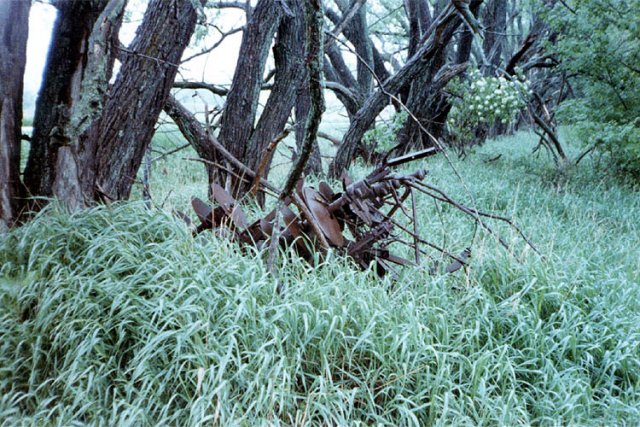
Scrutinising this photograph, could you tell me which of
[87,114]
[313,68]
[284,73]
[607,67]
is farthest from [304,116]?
[313,68]

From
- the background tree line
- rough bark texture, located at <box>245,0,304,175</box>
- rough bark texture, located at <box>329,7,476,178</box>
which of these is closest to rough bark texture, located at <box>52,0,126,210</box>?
the background tree line

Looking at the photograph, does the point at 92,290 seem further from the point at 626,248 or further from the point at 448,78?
the point at 448,78

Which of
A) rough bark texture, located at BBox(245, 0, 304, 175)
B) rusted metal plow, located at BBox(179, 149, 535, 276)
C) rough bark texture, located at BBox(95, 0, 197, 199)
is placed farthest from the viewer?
rough bark texture, located at BBox(245, 0, 304, 175)

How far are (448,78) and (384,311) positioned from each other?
7.84 m

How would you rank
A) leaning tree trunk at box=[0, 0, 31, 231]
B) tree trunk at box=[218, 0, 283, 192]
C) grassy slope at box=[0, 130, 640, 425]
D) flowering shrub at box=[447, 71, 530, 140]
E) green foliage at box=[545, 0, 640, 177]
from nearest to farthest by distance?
1. grassy slope at box=[0, 130, 640, 425]
2. leaning tree trunk at box=[0, 0, 31, 231]
3. tree trunk at box=[218, 0, 283, 192]
4. flowering shrub at box=[447, 71, 530, 140]
5. green foliage at box=[545, 0, 640, 177]

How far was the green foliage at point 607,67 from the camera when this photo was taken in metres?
7.27

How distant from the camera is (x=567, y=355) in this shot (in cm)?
296

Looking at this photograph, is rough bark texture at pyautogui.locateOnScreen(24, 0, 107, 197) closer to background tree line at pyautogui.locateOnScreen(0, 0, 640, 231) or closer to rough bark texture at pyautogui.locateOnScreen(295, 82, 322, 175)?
background tree line at pyautogui.locateOnScreen(0, 0, 640, 231)

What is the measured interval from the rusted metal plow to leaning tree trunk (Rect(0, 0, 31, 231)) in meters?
1.00

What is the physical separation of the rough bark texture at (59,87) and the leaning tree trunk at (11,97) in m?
0.10

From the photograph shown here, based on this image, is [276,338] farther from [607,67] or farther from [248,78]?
[607,67]

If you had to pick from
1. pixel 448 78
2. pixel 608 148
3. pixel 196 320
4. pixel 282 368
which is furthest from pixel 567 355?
pixel 448 78

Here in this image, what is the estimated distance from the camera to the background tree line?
323cm

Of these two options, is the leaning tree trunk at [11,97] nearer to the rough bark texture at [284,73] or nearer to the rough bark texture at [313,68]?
the rough bark texture at [313,68]
